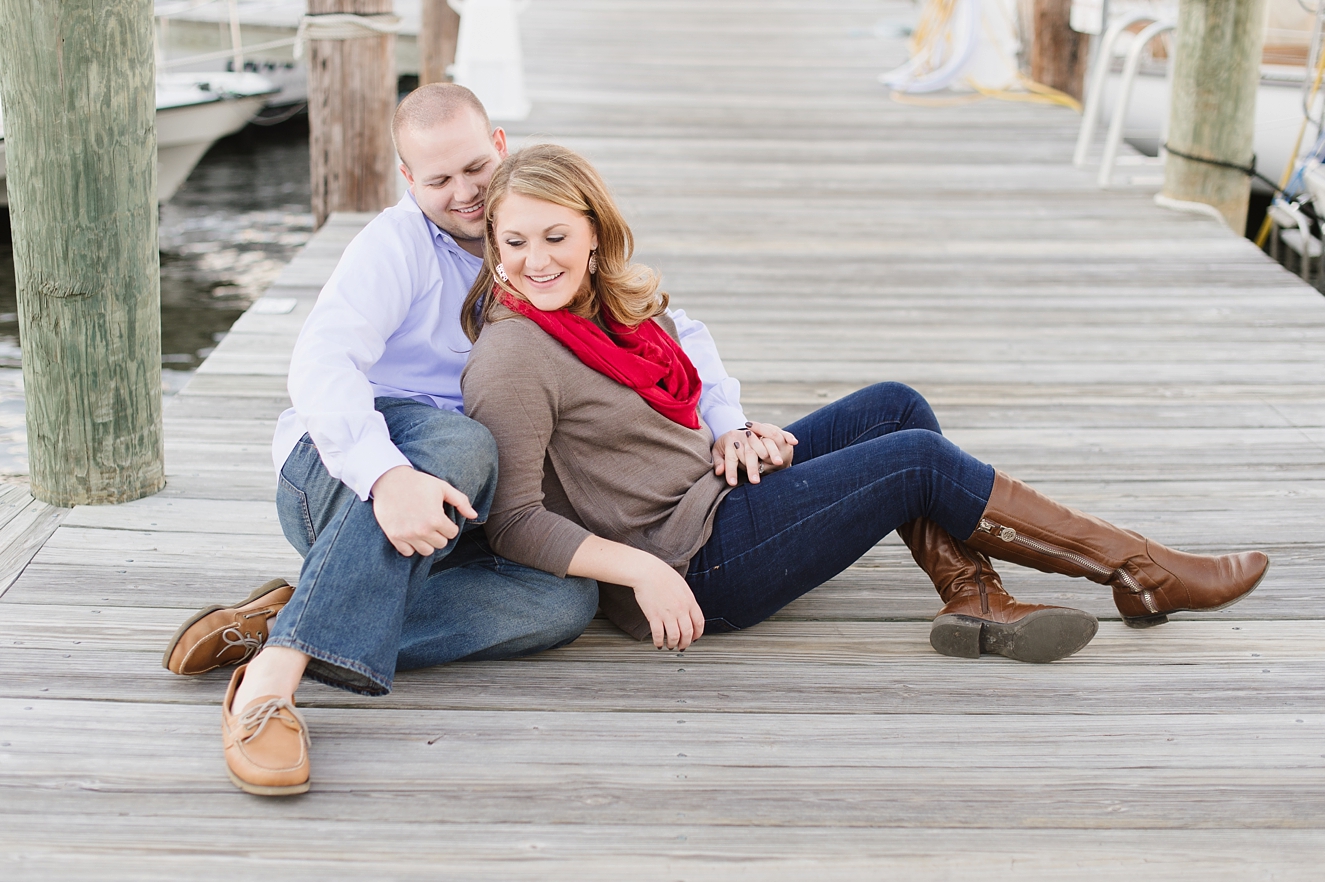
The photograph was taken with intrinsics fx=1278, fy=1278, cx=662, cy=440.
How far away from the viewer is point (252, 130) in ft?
37.9

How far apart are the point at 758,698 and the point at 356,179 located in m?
3.69

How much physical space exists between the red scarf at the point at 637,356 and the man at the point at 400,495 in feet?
0.37

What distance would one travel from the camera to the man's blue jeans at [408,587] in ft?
5.76

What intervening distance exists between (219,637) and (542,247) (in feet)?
2.54

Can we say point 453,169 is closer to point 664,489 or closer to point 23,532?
point 664,489

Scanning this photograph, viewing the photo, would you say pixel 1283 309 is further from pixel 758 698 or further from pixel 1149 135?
pixel 1149 135

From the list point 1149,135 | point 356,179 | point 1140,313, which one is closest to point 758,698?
point 1140,313

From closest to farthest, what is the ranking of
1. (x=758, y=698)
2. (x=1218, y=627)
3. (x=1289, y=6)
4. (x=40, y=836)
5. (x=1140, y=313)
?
(x=40, y=836) < (x=758, y=698) < (x=1218, y=627) < (x=1140, y=313) < (x=1289, y=6)

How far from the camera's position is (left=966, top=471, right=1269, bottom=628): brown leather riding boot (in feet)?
6.74

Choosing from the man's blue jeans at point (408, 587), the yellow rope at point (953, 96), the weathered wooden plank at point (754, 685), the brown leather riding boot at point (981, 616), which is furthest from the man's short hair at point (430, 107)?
the yellow rope at point (953, 96)

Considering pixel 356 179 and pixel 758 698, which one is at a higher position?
pixel 356 179

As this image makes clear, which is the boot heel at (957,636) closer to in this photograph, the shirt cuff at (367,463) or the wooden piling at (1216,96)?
the shirt cuff at (367,463)

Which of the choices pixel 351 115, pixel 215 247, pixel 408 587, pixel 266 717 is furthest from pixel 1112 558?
pixel 215 247

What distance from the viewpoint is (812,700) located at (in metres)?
1.98
